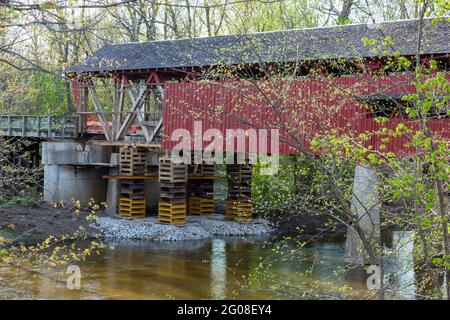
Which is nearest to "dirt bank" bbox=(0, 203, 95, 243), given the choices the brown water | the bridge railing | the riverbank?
the riverbank

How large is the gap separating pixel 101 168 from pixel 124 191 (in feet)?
6.86

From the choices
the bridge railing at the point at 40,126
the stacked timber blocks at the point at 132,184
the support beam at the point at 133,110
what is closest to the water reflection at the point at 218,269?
the stacked timber blocks at the point at 132,184

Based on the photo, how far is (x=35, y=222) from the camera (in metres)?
16.2

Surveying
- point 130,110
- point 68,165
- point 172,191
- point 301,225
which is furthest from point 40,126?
point 301,225

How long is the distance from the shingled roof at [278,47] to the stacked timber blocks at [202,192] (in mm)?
4451

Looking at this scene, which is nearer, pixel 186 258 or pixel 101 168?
pixel 186 258

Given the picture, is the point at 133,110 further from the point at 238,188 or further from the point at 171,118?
the point at 238,188

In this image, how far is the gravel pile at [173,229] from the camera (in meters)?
16.8

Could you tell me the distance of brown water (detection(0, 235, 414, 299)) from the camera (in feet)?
35.3

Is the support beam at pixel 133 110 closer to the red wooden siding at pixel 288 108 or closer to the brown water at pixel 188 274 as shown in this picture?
the red wooden siding at pixel 288 108

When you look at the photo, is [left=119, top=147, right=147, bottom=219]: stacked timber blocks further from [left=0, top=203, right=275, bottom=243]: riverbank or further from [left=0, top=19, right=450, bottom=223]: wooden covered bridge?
[left=0, top=203, right=275, bottom=243]: riverbank
